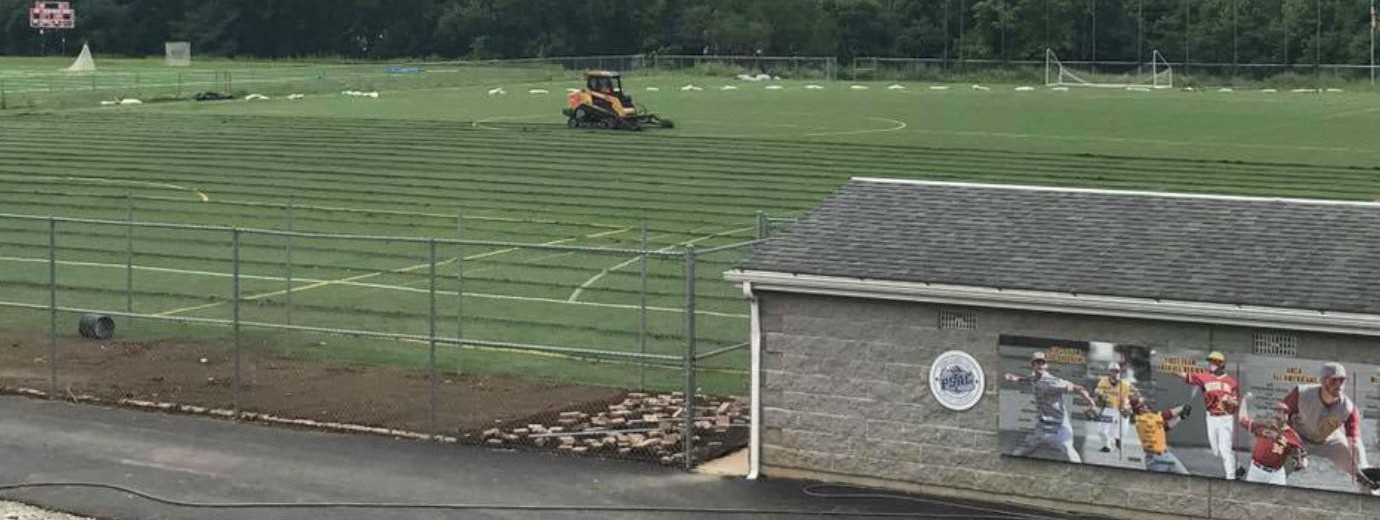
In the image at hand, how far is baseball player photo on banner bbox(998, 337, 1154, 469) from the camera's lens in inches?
664

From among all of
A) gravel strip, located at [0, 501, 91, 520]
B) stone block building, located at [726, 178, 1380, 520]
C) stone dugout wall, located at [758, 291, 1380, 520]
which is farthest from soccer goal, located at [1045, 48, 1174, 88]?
gravel strip, located at [0, 501, 91, 520]

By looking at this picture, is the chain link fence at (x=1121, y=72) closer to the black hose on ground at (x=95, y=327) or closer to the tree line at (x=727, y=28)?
the tree line at (x=727, y=28)

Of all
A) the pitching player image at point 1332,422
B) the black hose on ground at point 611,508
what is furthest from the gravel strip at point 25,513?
the pitching player image at point 1332,422

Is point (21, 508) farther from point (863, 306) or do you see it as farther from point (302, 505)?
point (863, 306)

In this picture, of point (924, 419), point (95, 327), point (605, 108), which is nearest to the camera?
point (924, 419)

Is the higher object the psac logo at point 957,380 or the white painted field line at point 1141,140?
the white painted field line at point 1141,140

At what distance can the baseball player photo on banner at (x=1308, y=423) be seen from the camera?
16078 millimetres

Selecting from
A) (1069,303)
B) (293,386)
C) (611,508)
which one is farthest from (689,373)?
(293,386)

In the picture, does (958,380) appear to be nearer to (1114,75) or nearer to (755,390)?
(755,390)

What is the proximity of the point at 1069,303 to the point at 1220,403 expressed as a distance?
144cm

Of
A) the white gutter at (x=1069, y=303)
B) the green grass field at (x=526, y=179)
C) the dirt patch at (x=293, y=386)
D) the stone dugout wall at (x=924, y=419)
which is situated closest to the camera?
the white gutter at (x=1069, y=303)

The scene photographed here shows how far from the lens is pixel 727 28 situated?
430 ft

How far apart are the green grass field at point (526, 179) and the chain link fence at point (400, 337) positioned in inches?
4.1

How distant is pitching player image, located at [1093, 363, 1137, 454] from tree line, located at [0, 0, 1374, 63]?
98959mm
